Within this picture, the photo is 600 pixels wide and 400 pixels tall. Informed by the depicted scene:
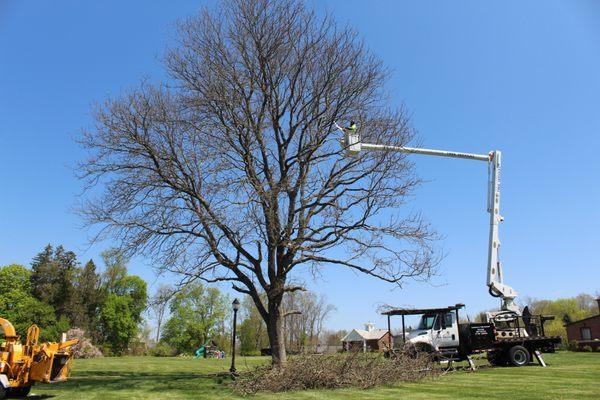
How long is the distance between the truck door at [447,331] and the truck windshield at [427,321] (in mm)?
257

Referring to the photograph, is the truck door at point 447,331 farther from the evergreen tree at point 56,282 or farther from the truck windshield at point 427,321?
the evergreen tree at point 56,282

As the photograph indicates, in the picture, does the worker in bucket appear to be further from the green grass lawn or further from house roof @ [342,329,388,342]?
house roof @ [342,329,388,342]

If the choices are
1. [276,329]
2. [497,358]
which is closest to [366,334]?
[497,358]

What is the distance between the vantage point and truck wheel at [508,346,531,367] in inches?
→ 717

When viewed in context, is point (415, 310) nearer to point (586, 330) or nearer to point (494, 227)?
point (494, 227)

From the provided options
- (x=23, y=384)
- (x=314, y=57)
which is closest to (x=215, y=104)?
(x=314, y=57)

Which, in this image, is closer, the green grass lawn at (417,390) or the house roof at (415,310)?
the green grass lawn at (417,390)

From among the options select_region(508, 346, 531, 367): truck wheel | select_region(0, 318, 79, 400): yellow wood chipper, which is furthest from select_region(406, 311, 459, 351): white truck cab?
select_region(0, 318, 79, 400): yellow wood chipper

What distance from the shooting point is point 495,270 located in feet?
61.1

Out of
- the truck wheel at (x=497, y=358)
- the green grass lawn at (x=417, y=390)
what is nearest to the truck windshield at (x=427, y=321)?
the truck wheel at (x=497, y=358)

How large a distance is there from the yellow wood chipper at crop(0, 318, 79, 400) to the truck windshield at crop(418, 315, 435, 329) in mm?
13573

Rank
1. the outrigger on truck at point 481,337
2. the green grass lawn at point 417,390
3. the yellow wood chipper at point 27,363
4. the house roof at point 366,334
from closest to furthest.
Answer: the green grass lawn at point 417,390, the yellow wood chipper at point 27,363, the outrigger on truck at point 481,337, the house roof at point 366,334

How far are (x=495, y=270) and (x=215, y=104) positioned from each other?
1271cm

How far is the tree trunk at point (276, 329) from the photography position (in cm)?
1494
